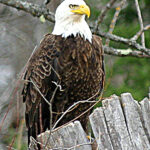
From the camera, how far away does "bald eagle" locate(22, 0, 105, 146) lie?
15.8 feet

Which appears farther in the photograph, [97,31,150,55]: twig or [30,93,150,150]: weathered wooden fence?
[97,31,150,55]: twig

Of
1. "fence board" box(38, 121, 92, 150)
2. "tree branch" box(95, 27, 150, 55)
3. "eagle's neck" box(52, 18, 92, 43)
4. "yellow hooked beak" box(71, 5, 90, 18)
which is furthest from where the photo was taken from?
"tree branch" box(95, 27, 150, 55)

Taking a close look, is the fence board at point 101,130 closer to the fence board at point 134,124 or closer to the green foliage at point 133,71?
the fence board at point 134,124

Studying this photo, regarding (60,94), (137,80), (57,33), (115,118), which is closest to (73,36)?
(57,33)

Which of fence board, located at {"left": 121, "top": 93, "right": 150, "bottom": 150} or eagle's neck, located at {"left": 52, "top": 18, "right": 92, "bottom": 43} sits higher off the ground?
eagle's neck, located at {"left": 52, "top": 18, "right": 92, "bottom": 43}

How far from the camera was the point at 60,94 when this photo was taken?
4.89 metres

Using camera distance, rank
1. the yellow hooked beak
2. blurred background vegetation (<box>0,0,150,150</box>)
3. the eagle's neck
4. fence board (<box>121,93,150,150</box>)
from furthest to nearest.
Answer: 1. blurred background vegetation (<box>0,0,150,150</box>)
2. the eagle's neck
3. the yellow hooked beak
4. fence board (<box>121,93,150,150</box>)

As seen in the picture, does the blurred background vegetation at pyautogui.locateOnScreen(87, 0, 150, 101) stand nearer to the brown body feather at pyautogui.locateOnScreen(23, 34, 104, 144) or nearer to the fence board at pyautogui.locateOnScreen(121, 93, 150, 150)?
the brown body feather at pyautogui.locateOnScreen(23, 34, 104, 144)

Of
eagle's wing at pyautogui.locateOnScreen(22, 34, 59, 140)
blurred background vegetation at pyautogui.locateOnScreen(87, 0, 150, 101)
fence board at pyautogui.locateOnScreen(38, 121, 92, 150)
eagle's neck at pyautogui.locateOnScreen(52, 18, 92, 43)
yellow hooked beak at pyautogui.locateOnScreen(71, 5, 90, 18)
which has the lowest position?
fence board at pyautogui.locateOnScreen(38, 121, 92, 150)

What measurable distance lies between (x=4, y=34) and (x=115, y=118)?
5.19 metres

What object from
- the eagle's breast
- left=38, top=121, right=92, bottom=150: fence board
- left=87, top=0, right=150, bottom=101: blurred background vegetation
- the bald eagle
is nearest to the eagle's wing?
the bald eagle

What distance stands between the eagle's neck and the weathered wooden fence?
1662 mm

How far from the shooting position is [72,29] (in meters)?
4.93

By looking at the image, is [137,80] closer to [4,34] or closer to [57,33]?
[4,34]
